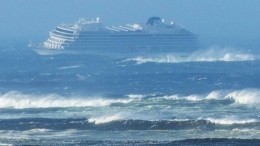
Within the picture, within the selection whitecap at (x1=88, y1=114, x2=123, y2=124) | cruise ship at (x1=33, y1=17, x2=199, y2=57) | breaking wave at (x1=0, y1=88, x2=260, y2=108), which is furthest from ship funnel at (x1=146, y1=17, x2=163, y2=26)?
whitecap at (x1=88, y1=114, x2=123, y2=124)

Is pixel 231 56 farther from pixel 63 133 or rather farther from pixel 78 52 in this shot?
pixel 63 133

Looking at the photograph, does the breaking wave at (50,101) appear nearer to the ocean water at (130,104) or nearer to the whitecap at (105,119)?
the ocean water at (130,104)

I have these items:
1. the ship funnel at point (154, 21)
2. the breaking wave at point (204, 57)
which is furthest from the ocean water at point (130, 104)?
the ship funnel at point (154, 21)

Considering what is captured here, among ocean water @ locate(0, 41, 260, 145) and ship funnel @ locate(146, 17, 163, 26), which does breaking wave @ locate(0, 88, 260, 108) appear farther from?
ship funnel @ locate(146, 17, 163, 26)

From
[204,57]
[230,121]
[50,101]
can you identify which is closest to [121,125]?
[230,121]

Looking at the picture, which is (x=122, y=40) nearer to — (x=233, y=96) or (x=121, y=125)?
(x=233, y=96)

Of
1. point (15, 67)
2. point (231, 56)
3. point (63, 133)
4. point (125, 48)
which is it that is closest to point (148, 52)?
point (125, 48)
